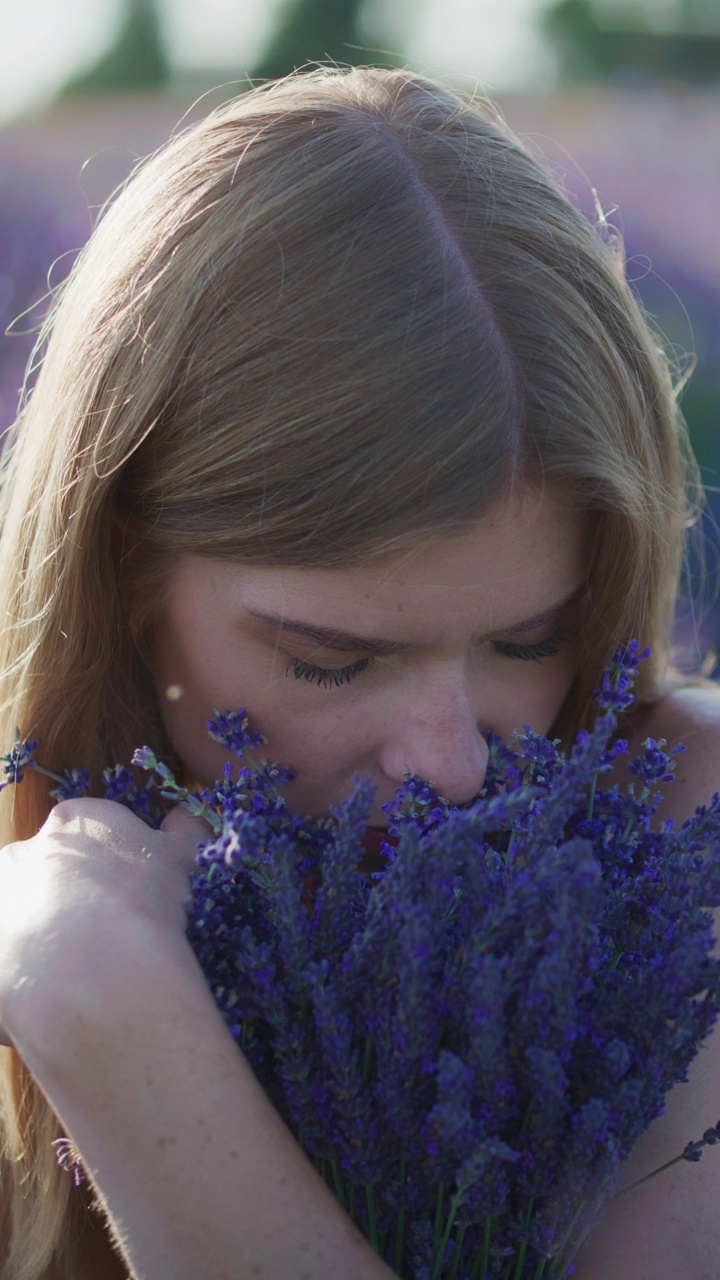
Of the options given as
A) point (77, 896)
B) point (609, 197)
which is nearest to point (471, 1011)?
point (77, 896)

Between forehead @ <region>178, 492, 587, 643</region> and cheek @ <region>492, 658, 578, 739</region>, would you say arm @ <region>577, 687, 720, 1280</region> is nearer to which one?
cheek @ <region>492, 658, 578, 739</region>

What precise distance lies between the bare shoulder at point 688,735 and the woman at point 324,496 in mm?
13

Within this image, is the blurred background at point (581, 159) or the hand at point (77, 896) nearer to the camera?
the hand at point (77, 896)

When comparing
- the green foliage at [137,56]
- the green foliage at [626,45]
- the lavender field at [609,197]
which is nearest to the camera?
the lavender field at [609,197]

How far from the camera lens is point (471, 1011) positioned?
108cm

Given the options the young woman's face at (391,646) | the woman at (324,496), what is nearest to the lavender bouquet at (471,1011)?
the woman at (324,496)

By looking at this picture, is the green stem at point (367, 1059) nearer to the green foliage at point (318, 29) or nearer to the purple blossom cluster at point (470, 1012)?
the purple blossom cluster at point (470, 1012)

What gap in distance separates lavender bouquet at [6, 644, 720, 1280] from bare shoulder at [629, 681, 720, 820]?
672 mm

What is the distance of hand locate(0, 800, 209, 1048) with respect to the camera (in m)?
1.25

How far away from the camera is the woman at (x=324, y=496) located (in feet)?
5.28

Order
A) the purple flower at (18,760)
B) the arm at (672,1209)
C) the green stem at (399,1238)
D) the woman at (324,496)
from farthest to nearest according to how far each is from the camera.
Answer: the purple flower at (18,760)
the woman at (324,496)
the arm at (672,1209)
the green stem at (399,1238)

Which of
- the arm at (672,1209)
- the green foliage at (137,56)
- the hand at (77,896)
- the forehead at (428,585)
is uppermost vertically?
the green foliage at (137,56)

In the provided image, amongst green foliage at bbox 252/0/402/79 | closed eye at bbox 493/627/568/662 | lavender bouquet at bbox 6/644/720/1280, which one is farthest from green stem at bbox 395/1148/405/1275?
green foliage at bbox 252/0/402/79

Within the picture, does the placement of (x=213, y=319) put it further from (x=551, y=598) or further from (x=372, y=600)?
(x=551, y=598)
